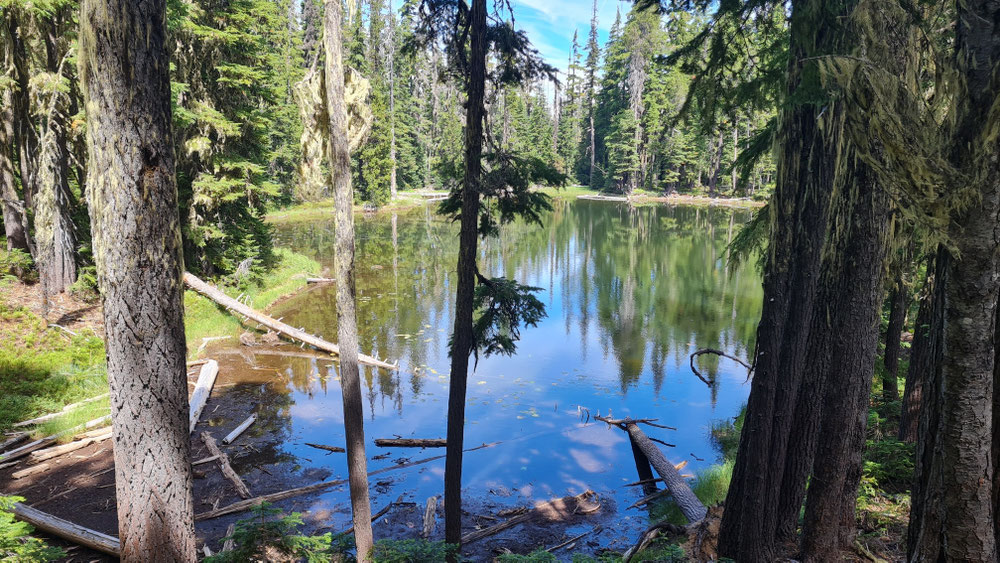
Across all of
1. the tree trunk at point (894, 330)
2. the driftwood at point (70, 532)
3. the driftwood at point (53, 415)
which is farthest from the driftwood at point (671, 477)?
the driftwood at point (53, 415)

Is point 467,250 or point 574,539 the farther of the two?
point 574,539

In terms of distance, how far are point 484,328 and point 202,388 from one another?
9.05 metres

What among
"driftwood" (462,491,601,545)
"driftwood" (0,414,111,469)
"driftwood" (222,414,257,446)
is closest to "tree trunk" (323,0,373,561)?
"driftwood" (462,491,601,545)

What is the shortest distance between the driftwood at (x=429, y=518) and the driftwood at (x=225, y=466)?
317 cm

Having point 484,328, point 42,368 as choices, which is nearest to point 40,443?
point 42,368

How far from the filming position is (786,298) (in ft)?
19.1

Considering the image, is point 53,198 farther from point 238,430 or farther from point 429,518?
point 429,518

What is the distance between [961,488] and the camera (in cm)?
312

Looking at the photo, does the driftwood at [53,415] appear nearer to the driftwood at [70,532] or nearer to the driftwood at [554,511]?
the driftwood at [70,532]

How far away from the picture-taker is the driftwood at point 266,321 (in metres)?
16.2

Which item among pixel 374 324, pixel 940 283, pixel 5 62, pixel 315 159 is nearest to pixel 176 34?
pixel 5 62

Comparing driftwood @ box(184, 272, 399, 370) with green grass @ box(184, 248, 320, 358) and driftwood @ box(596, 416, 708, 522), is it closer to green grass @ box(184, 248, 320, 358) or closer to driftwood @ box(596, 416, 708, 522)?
green grass @ box(184, 248, 320, 358)

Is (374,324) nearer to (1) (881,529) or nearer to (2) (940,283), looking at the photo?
(1) (881,529)

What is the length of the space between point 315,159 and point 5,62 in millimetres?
12221
